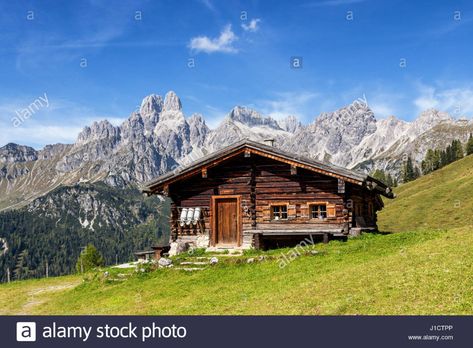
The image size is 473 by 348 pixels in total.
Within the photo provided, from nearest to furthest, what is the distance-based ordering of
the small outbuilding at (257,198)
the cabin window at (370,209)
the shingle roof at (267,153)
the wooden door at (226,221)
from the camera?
the shingle roof at (267,153) < the small outbuilding at (257,198) < the wooden door at (226,221) < the cabin window at (370,209)

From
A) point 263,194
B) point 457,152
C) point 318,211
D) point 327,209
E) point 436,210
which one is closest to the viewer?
point 327,209

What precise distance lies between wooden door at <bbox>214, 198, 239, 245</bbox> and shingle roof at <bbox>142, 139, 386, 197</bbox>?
9.33ft

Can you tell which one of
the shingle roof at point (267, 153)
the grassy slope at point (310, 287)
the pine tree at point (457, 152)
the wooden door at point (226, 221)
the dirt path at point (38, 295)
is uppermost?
the pine tree at point (457, 152)

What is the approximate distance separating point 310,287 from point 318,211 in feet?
41.9

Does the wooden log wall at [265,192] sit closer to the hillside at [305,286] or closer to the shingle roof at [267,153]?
the shingle roof at [267,153]

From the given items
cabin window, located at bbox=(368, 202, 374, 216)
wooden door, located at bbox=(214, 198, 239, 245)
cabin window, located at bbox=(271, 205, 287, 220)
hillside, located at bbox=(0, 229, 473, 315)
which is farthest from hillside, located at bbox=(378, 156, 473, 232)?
hillside, located at bbox=(0, 229, 473, 315)

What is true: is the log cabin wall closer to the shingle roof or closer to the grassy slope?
the shingle roof

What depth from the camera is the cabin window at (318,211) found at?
101 ft

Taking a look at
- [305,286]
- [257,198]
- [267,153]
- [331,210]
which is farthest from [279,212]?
[305,286]

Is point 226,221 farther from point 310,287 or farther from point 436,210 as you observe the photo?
point 436,210

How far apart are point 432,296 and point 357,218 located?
1830 cm

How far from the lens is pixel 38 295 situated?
1054 inches

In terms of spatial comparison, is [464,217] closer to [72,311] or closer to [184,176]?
[184,176]

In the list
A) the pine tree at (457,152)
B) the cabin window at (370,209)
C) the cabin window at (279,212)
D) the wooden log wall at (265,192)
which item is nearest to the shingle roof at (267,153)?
the wooden log wall at (265,192)
